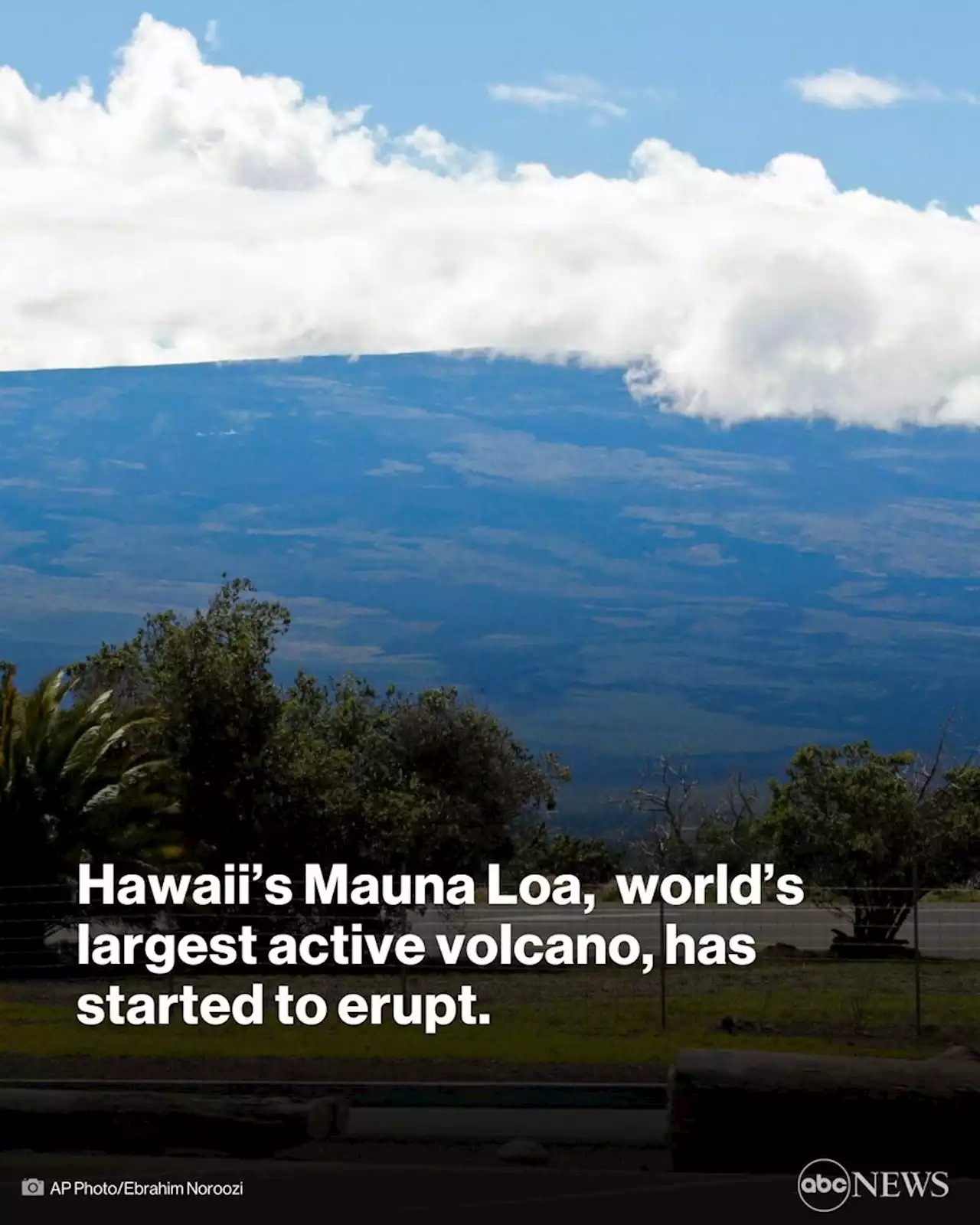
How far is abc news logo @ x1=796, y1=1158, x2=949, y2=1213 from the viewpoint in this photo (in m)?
7.75

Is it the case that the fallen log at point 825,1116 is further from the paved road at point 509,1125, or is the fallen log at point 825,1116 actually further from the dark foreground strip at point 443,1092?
the dark foreground strip at point 443,1092

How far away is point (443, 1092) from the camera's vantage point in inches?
476

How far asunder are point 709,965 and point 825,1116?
1344 centimetres

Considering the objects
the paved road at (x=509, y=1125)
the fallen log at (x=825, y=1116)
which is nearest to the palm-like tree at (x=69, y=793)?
the paved road at (x=509, y=1125)

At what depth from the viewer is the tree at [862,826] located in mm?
26359

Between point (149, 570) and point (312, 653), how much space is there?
21.2 metres

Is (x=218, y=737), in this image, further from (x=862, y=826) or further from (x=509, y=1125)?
(x=509, y=1125)

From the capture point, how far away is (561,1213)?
7559mm

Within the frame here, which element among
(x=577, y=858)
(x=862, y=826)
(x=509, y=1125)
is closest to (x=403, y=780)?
(x=862, y=826)

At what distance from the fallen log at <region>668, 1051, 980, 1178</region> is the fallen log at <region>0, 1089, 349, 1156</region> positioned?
A: 2.15 meters

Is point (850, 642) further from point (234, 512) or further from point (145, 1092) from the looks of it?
point (145, 1092)

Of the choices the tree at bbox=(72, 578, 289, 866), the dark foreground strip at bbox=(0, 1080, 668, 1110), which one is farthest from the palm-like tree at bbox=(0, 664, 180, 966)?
the dark foreground strip at bbox=(0, 1080, 668, 1110)

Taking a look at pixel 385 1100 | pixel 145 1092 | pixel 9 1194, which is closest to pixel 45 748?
pixel 385 1100

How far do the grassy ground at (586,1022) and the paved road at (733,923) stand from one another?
656mm
